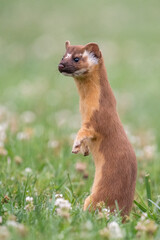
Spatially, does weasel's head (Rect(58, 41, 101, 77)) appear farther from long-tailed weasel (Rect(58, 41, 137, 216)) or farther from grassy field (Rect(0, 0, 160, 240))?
grassy field (Rect(0, 0, 160, 240))

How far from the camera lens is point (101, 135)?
11.4ft

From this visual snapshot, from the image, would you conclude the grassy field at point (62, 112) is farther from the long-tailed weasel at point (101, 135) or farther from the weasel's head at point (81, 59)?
the weasel's head at point (81, 59)

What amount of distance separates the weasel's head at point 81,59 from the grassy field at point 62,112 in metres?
0.70

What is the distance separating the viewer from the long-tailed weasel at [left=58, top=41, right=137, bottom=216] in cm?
340

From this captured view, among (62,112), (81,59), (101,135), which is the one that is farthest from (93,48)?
(62,112)

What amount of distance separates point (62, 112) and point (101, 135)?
5056 millimetres

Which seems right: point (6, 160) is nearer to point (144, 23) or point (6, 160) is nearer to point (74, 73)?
point (74, 73)

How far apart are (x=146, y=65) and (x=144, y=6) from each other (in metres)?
9.32

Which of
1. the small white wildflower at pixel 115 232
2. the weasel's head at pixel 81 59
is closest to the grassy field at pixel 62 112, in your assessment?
the small white wildflower at pixel 115 232

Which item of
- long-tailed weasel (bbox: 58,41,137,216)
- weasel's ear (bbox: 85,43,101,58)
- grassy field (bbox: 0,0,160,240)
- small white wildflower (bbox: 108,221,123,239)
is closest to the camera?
small white wildflower (bbox: 108,221,123,239)

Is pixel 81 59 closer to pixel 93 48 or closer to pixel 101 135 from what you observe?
pixel 93 48

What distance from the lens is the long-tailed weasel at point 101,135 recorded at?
3.40m

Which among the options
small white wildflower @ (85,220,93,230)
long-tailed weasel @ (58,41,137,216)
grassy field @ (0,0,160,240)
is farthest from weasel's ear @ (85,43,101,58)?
small white wildflower @ (85,220,93,230)

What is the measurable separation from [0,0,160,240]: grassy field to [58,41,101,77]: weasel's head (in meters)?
0.70
